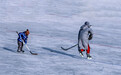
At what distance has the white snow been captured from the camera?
13039 millimetres

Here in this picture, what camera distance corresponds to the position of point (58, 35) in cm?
2202

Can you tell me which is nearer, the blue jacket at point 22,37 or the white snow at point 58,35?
the white snow at point 58,35

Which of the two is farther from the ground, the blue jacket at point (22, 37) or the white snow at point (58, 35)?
the blue jacket at point (22, 37)

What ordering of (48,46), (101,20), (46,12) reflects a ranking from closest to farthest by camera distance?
(48,46), (101,20), (46,12)

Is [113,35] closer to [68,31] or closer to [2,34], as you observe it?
[68,31]

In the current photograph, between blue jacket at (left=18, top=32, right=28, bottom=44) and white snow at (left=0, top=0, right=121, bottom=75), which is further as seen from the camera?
blue jacket at (left=18, top=32, right=28, bottom=44)

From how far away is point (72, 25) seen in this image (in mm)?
27406

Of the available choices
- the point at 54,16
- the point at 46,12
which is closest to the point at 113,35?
the point at 54,16

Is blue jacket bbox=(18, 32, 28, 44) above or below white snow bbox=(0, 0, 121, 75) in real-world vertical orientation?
above

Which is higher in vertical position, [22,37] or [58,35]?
[22,37]

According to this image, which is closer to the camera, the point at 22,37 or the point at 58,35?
the point at 22,37

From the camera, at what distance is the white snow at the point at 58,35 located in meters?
13.0

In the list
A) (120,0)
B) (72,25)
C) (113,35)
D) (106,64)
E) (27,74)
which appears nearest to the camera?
(27,74)

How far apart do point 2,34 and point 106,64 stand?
8900mm
